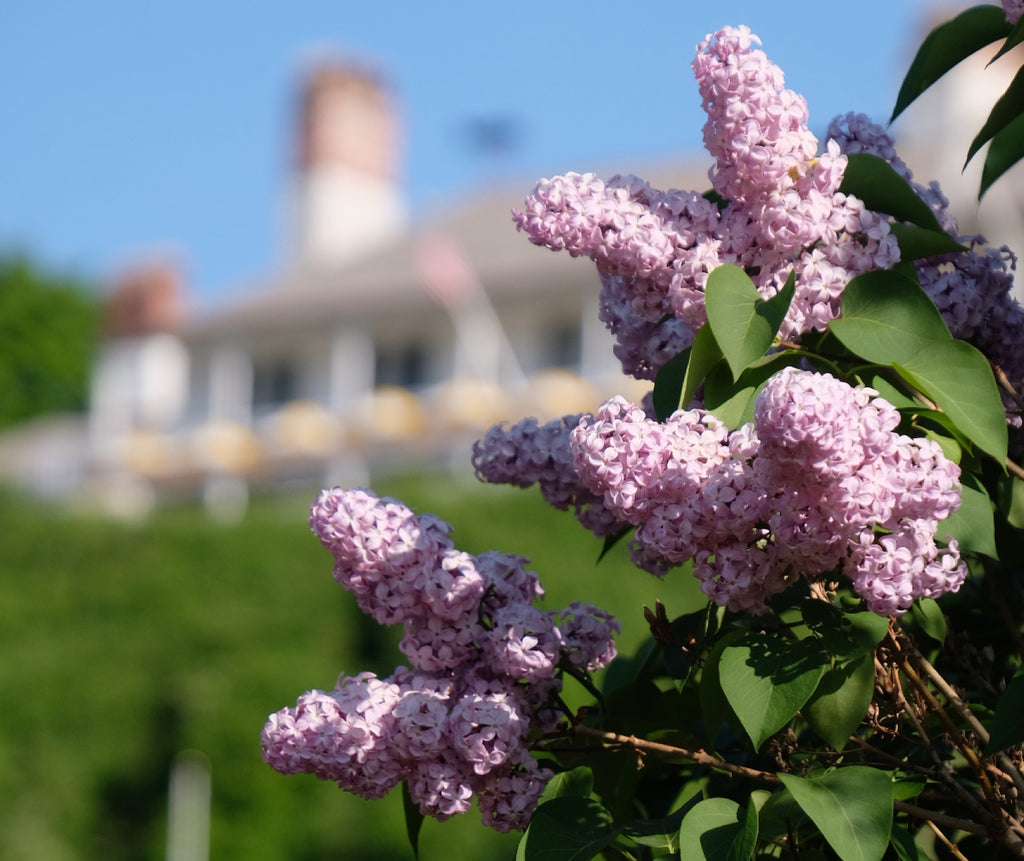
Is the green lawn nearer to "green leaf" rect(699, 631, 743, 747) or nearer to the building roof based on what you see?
the building roof

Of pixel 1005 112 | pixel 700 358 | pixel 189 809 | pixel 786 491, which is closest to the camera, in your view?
pixel 786 491

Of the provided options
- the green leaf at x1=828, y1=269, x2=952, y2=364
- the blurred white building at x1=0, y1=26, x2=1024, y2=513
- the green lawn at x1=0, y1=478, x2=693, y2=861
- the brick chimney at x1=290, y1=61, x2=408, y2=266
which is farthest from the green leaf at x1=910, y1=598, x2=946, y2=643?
the brick chimney at x1=290, y1=61, x2=408, y2=266

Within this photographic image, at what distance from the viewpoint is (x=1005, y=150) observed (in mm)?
1375

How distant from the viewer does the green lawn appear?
1223 cm

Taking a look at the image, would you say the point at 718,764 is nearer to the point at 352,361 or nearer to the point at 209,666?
the point at 209,666

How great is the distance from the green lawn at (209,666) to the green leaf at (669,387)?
1015cm

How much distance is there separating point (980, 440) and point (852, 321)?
143mm

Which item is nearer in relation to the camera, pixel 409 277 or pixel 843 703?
pixel 843 703

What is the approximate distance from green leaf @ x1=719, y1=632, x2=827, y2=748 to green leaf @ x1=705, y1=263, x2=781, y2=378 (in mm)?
219

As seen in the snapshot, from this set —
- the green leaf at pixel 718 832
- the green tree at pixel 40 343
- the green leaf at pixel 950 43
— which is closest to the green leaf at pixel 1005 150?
the green leaf at pixel 950 43

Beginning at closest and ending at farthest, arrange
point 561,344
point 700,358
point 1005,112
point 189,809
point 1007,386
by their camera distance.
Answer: point 700,358, point 1007,386, point 1005,112, point 189,809, point 561,344

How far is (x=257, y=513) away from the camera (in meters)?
15.1

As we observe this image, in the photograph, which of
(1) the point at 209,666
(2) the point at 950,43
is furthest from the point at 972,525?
(1) the point at 209,666

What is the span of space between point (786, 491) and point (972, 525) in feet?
0.56
